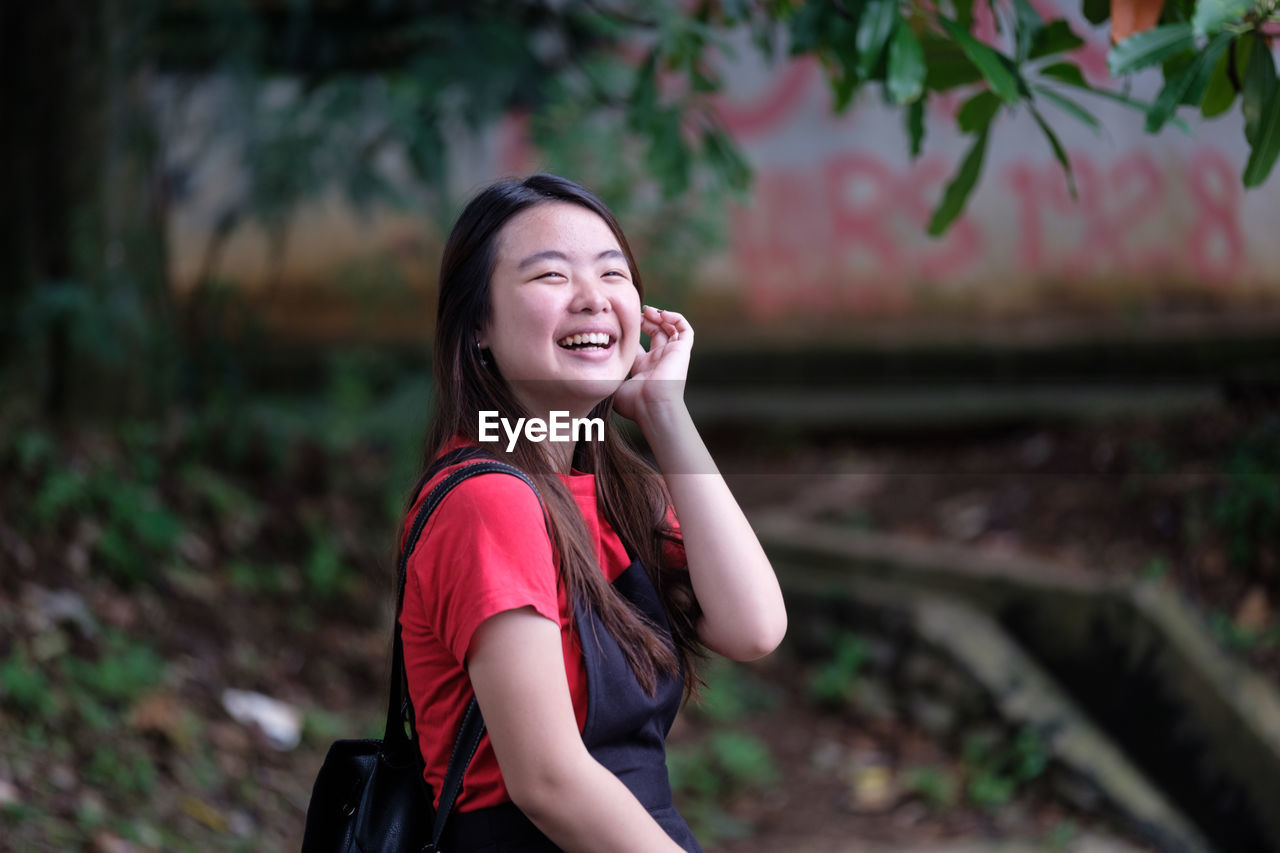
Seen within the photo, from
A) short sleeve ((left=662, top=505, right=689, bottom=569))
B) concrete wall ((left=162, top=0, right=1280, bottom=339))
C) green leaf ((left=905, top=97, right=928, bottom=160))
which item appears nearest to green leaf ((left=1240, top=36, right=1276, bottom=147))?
green leaf ((left=905, top=97, right=928, bottom=160))

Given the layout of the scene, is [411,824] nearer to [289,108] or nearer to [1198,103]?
[1198,103]

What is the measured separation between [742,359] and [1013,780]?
119 inches

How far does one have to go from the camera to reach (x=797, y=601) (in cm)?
552

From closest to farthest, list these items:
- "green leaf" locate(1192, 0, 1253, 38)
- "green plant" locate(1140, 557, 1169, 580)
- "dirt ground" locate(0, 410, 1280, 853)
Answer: "green leaf" locate(1192, 0, 1253, 38) → "dirt ground" locate(0, 410, 1280, 853) → "green plant" locate(1140, 557, 1169, 580)

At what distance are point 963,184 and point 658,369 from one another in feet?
3.06

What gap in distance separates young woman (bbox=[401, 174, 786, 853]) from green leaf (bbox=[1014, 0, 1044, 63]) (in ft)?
2.87

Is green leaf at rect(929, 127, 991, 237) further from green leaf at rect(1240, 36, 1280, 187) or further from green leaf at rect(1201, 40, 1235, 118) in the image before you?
green leaf at rect(1240, 36, 1280, 187)

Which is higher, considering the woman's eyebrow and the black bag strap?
the woman's eyebrow

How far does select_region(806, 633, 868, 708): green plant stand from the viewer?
5.13 meters

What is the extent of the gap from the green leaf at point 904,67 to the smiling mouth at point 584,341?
0.77 metres

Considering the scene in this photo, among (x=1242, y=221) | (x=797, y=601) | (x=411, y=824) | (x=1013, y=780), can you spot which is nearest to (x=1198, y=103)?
(x=411, y=824)

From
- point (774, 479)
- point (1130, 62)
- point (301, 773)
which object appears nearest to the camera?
point (1130, 62)

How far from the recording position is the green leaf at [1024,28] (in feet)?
6.93

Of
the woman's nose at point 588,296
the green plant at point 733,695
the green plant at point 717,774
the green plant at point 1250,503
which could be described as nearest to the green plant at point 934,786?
Result: the green plant at point 717,774
